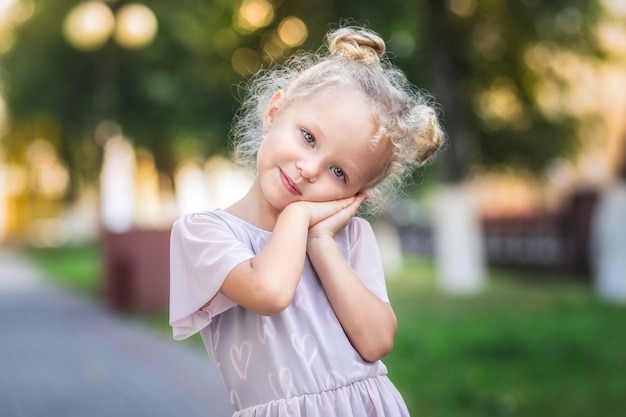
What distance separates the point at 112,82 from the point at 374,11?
9499 millimetres

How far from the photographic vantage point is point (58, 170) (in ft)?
101

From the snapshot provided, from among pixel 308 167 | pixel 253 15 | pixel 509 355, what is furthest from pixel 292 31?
pixel 308 167

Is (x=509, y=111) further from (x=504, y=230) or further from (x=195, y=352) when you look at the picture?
(x=195, y=352)

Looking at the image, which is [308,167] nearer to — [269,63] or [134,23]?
[269,63]

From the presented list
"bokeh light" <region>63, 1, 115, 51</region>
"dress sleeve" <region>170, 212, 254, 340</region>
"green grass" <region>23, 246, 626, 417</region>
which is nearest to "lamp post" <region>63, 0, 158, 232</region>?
"bokeh light" <region>63, 1, 115, 51</region>

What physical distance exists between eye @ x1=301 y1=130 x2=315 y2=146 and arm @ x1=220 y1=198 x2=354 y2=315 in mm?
133

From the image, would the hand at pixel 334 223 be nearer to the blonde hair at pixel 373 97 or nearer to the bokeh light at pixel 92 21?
the blonde hair at pixel 373 97

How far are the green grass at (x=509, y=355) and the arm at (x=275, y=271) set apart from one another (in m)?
4.22

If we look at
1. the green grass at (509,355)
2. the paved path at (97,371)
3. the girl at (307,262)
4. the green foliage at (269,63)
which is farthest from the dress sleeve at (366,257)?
the green foliage at (269,63)

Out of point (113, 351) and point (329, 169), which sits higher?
point (329, 169)

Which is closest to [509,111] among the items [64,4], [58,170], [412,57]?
[412,57]

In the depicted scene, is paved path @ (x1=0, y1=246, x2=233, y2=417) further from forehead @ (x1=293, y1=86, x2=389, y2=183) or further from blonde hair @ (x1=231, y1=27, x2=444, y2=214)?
forehead @ (x1=293, y1=86, x2=389, y2=183)

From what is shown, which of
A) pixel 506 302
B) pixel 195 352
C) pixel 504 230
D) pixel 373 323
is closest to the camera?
pixel 373 323

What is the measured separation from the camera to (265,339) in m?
1.82
